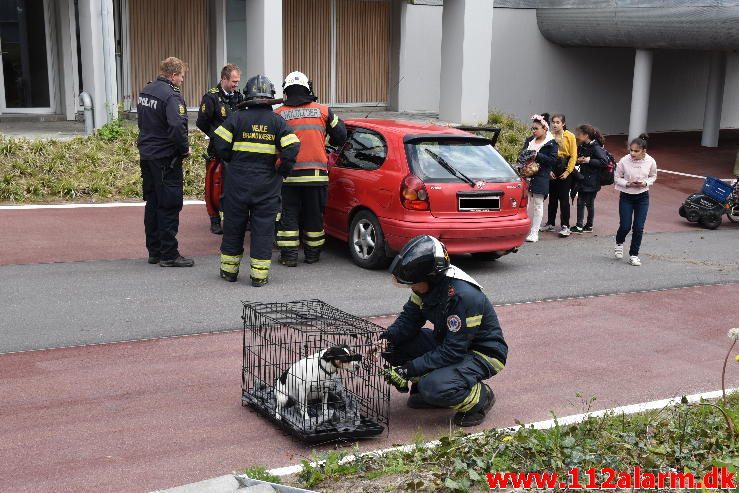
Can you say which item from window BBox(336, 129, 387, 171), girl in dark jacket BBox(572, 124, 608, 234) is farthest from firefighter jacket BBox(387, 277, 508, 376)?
girl in dark jacket BBox(572, 124, 608, 234)

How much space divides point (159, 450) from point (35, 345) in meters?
2.42

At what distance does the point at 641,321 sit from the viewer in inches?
350

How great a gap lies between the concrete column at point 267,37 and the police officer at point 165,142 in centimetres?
764

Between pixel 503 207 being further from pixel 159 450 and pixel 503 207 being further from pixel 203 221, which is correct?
pixel 159 450

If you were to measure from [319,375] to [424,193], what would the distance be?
4.49 metres

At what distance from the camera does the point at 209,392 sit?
6.66 meters

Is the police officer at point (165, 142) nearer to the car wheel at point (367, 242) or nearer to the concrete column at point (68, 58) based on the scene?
the car wheel at point (367, 242)

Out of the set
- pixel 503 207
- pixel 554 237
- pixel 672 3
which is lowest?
pixel 554 237

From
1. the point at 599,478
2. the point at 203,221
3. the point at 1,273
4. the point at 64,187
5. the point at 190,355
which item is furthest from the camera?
the point at 64,187

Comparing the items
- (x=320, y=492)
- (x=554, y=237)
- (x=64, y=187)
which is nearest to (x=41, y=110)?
(x=64, y=187)

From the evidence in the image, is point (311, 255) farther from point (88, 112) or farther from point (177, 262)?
point (88, 112)

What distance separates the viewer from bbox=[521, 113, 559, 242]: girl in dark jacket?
12164 millimetres

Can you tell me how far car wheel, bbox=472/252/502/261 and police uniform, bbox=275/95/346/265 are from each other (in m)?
2.01

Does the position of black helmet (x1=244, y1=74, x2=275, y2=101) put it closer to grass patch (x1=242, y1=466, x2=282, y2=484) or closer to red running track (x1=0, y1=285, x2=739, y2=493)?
red running track (x1=0, y1=285, x2=739, y2=493)
